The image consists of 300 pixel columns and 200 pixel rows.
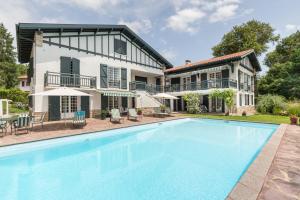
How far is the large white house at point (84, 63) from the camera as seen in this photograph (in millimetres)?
17203

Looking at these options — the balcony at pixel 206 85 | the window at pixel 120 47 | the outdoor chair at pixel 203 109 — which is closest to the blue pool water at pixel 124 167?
the balcony at pixel 206 85

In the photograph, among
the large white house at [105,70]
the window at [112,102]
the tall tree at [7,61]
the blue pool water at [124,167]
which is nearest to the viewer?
the blue pool water at [124,167]

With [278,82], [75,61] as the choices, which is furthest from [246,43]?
[75,61]

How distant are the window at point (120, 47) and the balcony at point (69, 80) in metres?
5.89

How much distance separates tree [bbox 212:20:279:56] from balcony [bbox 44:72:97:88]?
1390 inches

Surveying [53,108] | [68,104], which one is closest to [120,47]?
[68,104]

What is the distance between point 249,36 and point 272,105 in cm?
1989

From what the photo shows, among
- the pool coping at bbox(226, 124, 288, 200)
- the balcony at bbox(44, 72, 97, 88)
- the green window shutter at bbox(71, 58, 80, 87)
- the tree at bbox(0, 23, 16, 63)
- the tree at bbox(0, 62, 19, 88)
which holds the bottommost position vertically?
the pool coping at bbox(226, 124, 288, 200)

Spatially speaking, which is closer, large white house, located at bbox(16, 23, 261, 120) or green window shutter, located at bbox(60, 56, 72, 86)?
large white house, located at bbox(16, 23, 261, 120)

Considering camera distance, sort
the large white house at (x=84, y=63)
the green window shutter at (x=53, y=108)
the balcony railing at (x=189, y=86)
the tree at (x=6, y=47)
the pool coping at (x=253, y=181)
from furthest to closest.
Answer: the tree at (x=6, y=47)
the balcony railing at (x=189, y=86)
the green window shutter at (x=53, y=108)
the large white house at (x=84, y=63)
the pool coping at (x=253, y=181)

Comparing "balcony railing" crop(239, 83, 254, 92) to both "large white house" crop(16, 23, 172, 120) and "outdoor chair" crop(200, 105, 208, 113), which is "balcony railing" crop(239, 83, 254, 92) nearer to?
"outdoor chair" crop(200, 105, 208, 113)

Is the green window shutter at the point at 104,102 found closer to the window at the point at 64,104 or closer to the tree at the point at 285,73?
the window at the point at 64,104

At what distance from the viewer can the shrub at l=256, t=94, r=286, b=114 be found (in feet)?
82.6

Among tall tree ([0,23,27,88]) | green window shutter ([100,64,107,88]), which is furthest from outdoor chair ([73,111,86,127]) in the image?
tall tree ([0,23,27,88])
